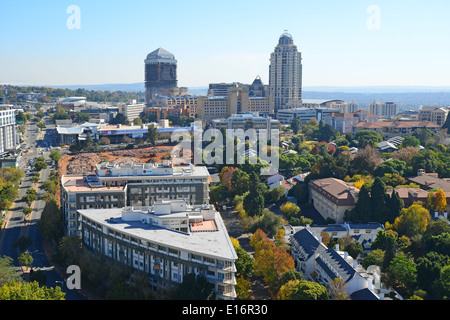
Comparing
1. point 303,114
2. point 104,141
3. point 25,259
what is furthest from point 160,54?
point 25,259

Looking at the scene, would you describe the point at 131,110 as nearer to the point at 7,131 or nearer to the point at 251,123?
the point at 251,123

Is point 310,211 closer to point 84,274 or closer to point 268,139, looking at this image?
point 84,274

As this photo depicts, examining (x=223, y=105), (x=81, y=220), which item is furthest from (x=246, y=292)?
(x=223, y=105)

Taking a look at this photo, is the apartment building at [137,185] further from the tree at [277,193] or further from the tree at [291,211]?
the tree at [277,193]

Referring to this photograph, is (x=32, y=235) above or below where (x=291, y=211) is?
below

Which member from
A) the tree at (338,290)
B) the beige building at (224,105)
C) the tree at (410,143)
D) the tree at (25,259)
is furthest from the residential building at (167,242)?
the beige building at (224,105)

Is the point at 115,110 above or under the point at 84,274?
above

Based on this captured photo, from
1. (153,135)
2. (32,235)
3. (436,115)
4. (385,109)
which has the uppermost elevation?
(385,109)
